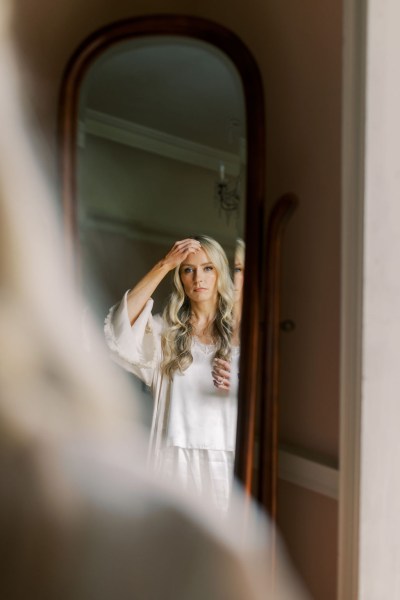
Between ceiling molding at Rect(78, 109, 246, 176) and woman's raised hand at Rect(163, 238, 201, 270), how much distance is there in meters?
0.12

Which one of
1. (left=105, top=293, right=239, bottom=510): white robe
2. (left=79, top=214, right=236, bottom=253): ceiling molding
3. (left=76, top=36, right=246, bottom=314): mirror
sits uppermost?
(left=76, top=36, right=246, bottom=314): mirror

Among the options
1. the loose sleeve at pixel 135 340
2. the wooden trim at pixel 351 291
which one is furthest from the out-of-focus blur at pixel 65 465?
the wooden trim at pixel 351 291

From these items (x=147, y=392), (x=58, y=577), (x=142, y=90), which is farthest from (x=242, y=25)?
(x=58, y=577)

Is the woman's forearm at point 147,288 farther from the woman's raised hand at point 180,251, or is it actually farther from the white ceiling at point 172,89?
the white ceiling at point 172,89

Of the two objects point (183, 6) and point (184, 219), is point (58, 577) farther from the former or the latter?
point (183, 6)

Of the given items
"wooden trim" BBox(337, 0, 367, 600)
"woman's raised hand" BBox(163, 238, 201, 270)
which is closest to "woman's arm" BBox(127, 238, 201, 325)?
"woman's raised hand" BBox(163, 238, 201, 270)

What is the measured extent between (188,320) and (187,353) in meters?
0.05

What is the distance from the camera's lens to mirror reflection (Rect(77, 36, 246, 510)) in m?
0.87

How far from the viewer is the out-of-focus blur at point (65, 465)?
86 centimetres

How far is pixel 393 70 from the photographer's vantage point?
84 cm

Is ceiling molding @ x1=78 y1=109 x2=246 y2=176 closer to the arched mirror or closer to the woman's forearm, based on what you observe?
the arched mirror

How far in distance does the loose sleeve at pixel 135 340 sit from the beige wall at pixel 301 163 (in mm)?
225

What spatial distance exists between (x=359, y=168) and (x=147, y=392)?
0.46m

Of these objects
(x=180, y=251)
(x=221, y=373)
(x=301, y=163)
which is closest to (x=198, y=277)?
(x=180, y=251)
